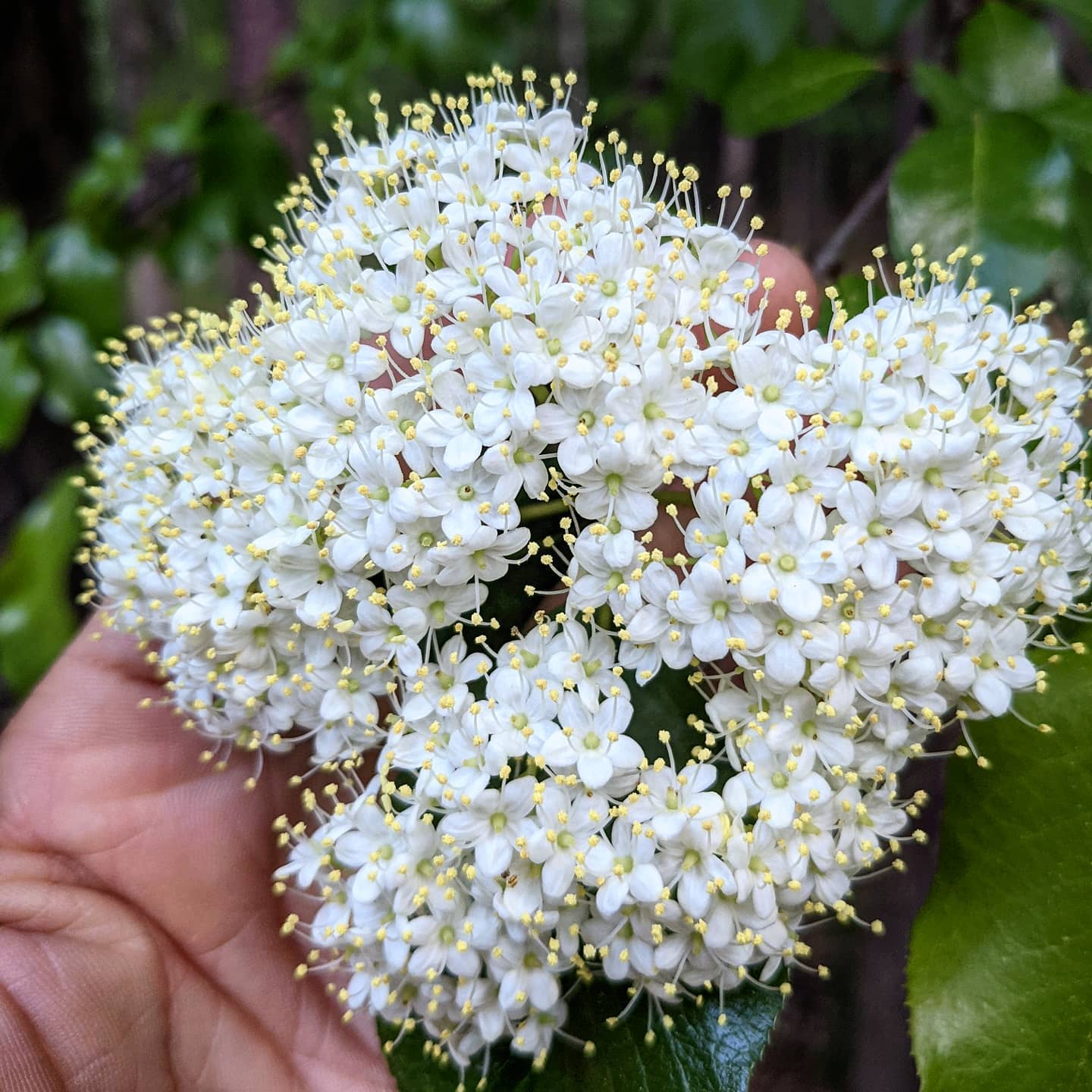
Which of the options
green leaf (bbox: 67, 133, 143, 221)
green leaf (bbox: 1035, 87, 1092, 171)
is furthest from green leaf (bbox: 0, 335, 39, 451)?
green leaf (bbox: 1035, 87, 1092, 171)

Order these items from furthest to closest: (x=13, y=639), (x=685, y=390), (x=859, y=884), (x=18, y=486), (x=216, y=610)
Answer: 1. (x=18, y=486)
2. (x=13, y=639)
3. (x=859, y=884)
4. (x=216, y=610)
5. (x=685, y=390)

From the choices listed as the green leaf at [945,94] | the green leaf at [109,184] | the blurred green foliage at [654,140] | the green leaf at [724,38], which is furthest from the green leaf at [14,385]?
the green leaf at [945,94]

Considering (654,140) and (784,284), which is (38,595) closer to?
(784,284)

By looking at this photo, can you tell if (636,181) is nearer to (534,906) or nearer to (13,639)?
(534,906)

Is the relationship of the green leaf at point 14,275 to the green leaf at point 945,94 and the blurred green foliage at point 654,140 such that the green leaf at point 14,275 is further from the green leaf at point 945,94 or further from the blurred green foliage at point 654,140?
the green leaf at point 945,94

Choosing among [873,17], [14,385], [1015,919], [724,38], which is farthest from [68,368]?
[1015,919]

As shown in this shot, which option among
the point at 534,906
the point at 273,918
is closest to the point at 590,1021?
Result: the point at 534,906

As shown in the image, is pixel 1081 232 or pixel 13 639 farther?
pixel 13 639
